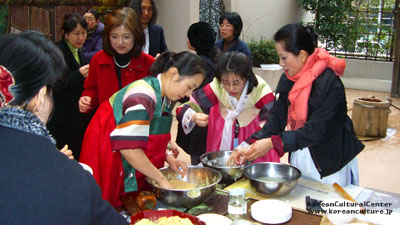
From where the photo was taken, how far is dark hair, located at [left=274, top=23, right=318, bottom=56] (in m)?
2.15

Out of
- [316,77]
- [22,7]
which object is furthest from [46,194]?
[22,7]

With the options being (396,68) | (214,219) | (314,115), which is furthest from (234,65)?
(396,68)

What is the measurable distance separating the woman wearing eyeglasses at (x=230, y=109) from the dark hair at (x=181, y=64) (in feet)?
2.20

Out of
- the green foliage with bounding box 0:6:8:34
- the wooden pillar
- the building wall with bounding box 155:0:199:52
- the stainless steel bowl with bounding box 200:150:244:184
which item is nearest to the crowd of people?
the stainless steel bowl with bounding box 200:150:244:184

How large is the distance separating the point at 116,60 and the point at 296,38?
1181 millimetres

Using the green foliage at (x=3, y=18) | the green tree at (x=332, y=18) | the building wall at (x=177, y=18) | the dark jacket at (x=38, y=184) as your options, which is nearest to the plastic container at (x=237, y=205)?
the dark jacket at (x=38, y=184)

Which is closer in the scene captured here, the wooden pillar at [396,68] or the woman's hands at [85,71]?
the woman's hands at [85,71]

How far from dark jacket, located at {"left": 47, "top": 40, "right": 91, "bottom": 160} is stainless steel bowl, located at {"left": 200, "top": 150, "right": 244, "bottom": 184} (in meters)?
1.32

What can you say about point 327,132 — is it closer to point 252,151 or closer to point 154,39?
point 252,151

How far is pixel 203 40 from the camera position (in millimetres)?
3303

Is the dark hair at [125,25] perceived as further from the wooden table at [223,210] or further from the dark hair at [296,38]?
the wooden table at [223,210]

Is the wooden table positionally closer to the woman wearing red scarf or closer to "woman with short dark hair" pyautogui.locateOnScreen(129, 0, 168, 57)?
the woman wearing red scarf

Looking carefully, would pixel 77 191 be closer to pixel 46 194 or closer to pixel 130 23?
pixel 46 194

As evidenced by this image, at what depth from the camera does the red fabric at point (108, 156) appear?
1883mm
